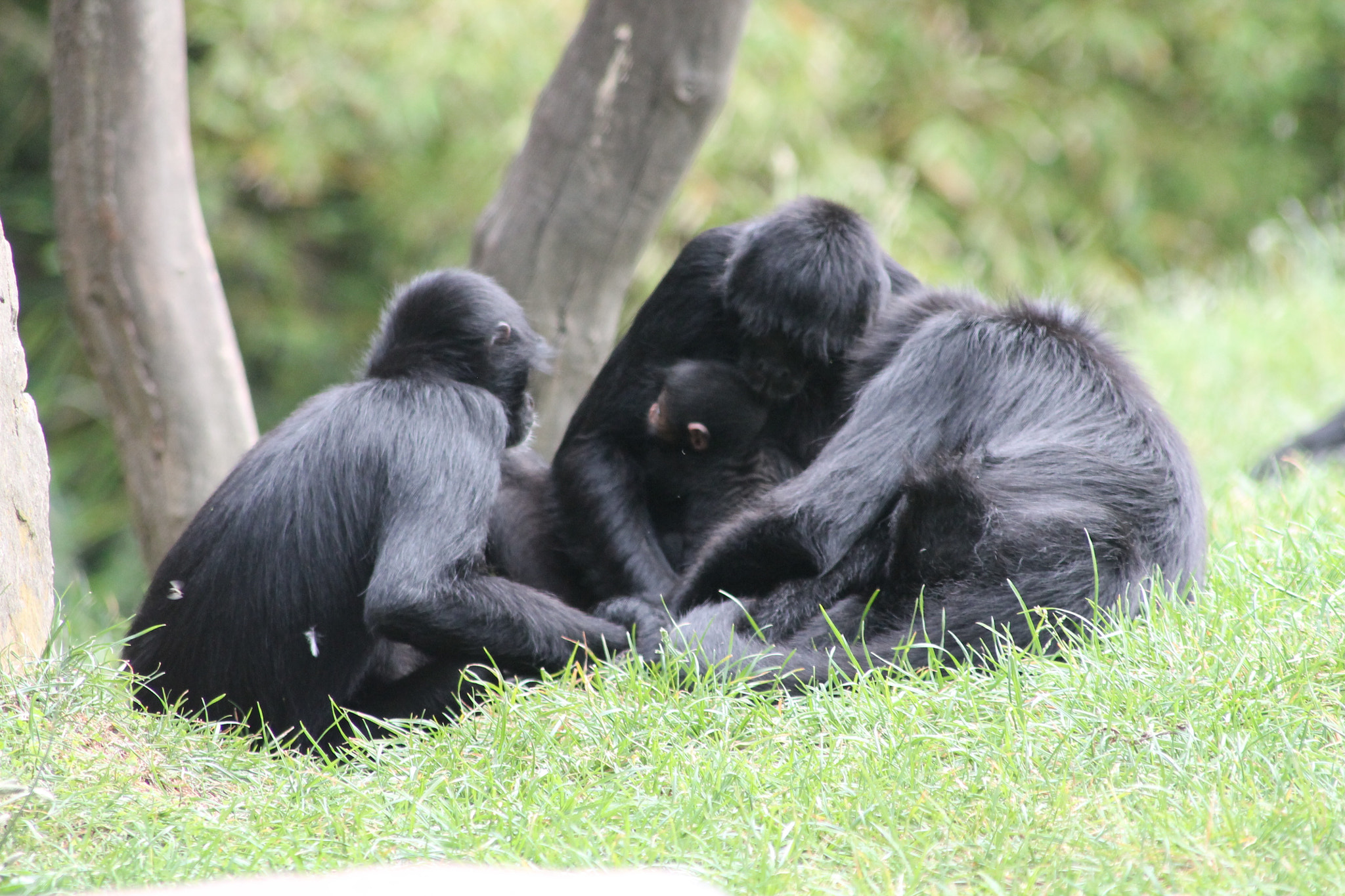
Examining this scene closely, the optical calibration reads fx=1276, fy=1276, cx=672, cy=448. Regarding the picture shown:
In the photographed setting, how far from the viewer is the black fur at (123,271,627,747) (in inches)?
147

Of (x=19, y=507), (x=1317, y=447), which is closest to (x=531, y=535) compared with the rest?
(x=19, y=507)

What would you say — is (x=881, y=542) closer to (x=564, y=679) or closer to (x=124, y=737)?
(x=564, y=679)

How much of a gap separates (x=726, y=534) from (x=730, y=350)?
0.93m

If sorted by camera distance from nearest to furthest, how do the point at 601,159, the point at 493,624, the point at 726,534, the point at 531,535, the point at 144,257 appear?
the point at 493,624 < the point at 726,534 < the point at 531,535 < the point at 144,257 < the point at 601,159

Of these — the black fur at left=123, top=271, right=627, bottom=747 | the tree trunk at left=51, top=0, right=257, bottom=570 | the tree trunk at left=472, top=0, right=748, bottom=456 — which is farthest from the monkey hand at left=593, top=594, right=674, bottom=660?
the tree trunk at left=51, top=0, right=257, bottom=570

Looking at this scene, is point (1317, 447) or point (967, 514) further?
point (1317, 447)

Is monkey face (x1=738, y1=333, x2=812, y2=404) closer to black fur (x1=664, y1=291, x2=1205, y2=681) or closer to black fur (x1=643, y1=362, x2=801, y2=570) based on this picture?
black fur (x1=643, y1=362, x2=801, y2=570)

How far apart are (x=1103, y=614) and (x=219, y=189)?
8524 millimetres

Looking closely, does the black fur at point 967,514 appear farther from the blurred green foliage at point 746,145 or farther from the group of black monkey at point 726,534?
the blurred green foliage at point 746,145

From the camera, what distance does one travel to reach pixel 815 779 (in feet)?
9.79

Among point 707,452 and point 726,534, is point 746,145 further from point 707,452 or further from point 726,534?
point 726,534

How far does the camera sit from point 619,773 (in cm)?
315

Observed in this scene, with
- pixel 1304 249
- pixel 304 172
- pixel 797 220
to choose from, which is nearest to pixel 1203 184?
pixel 1304 249

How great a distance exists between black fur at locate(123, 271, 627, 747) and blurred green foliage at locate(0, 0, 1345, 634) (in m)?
4.14
